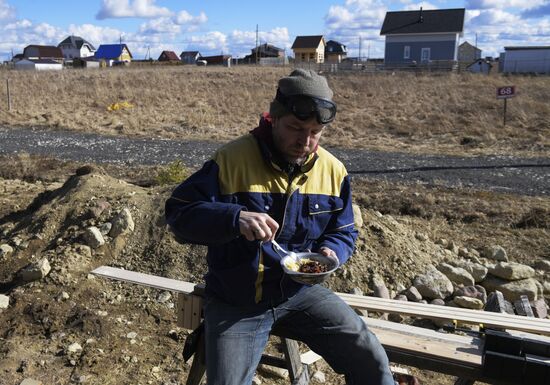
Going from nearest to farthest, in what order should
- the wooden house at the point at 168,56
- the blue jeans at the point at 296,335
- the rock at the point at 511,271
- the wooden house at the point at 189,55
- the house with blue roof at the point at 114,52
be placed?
the blue jeans at the point at 296,335, the rock at the point at 511,271, the house with blue roof at the point at 114,52, the wooden house at the point at 168,56, the wooden house at the point at 189,55

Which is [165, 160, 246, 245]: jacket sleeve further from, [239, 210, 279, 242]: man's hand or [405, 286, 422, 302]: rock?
[405, 286, 422, 302]: rock

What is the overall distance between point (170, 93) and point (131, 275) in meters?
23.1

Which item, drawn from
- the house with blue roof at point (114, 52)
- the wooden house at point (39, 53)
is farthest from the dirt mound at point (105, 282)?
the wooden house at point (39, 53)

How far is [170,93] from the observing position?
26.1m

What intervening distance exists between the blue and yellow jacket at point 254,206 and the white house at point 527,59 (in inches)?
1823

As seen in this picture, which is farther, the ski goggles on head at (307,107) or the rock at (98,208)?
the rock at (98,208)

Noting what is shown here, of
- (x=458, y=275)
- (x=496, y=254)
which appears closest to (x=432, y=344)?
(x=458, y=275)

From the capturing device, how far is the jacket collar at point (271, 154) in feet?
8.59

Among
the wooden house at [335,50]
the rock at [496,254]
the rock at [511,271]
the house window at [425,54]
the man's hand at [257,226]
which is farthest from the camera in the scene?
the wooden house at [335,50]

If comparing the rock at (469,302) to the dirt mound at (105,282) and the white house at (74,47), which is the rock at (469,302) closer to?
the dirt mound at (105,282)

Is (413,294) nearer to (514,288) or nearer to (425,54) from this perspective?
(514,288)

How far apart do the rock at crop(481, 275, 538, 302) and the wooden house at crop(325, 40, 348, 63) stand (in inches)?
2886

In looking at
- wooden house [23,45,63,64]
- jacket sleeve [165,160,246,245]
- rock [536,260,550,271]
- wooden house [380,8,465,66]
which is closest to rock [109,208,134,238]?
jacket sleeve [165,160,246,245]

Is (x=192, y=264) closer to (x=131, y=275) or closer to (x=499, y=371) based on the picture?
(x=131, y=275)
